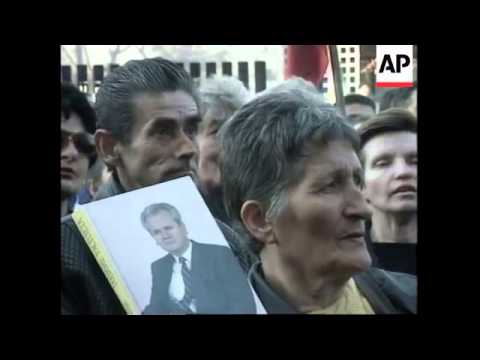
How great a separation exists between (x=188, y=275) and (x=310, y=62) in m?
1.48

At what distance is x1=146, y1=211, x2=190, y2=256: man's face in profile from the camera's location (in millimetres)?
6977

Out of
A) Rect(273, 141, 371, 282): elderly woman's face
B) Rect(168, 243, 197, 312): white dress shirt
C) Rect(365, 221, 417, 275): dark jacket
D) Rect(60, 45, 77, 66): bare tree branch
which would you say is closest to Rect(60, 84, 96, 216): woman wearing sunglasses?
Rect(60, 45, 77, 66): bare tree branch

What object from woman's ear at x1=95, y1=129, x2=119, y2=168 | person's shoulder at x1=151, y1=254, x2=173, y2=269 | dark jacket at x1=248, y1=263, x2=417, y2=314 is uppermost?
woman's ear at x1=95, y1=129, x2=119, y2=168

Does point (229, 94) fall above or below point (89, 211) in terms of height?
above

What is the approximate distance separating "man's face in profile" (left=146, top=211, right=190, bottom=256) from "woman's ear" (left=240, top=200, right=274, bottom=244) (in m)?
0.39

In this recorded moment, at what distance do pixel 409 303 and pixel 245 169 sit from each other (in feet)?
4.23

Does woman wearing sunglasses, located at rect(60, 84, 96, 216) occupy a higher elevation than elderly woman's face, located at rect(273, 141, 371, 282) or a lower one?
higher

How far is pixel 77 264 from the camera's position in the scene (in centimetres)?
695

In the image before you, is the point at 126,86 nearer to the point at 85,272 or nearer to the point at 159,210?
the point at 159,210

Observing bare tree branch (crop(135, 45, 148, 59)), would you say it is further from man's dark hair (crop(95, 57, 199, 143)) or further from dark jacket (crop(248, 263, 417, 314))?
dark jacket (crop(248, 263, 417, 314))

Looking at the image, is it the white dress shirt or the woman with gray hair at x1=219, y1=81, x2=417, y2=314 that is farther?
the white dress shirt

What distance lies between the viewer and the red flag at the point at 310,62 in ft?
22.7

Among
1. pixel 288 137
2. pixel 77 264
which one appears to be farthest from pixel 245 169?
pixel 77 264
